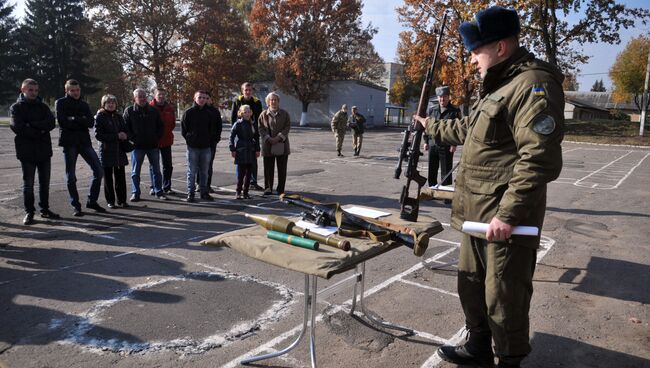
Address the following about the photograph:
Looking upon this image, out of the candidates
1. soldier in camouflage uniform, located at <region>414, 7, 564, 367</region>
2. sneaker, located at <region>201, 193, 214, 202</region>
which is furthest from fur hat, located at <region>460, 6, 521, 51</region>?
sneaker, located at <region>201, 193, 214, 202</region>

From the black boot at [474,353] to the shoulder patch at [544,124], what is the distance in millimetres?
1590

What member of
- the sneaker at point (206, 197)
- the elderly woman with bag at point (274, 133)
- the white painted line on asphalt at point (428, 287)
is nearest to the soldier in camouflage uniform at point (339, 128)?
the elderly woman with bag at point (274, 133)

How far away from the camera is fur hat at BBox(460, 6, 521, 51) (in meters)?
2.79

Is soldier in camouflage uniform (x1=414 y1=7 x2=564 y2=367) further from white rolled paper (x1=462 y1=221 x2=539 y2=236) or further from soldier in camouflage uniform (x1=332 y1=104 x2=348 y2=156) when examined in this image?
soldier in camouflage uniform (x1=332 y1=104 x2=348 y2=156)

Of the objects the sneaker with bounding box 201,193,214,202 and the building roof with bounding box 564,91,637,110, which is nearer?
the sneaker with bounding box 201,193,214,202

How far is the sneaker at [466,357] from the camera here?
336cm

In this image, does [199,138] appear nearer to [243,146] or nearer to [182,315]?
[243,146]

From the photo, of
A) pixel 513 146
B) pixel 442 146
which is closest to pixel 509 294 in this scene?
pixel 513 146

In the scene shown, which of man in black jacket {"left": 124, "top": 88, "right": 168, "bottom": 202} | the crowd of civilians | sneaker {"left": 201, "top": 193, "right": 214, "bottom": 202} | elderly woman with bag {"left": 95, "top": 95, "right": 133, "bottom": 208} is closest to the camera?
the crowd of civilians

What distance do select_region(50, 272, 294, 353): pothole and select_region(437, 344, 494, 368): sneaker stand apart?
1.52 m

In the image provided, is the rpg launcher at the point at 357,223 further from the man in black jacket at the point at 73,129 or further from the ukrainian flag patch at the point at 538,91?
the man in black jacket at the point at 73,129

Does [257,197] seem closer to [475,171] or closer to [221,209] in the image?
[221,209]

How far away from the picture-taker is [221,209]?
27.4 feet

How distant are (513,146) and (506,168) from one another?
14 cm
